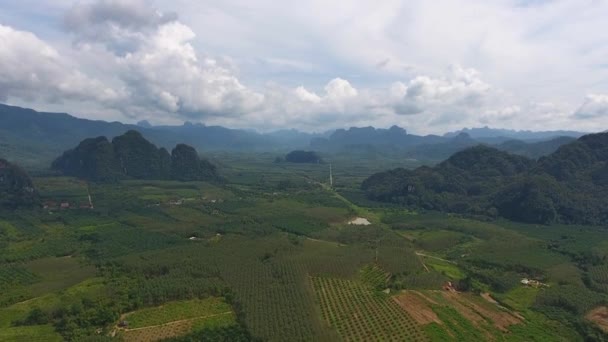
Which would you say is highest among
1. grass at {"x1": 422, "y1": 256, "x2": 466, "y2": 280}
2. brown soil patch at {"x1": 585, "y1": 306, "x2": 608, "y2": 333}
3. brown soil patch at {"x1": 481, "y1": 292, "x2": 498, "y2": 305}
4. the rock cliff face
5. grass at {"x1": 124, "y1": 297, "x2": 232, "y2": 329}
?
A: the rock cliff face

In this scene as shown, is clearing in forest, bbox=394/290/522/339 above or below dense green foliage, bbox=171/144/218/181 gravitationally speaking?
below

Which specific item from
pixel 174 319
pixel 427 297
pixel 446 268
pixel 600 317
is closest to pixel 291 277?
pixel 174 319

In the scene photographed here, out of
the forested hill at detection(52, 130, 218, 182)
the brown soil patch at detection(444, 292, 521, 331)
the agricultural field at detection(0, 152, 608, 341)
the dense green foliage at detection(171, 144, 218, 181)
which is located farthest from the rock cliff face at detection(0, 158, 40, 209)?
the brown soil patch at detection(444, 292, 521, 331)

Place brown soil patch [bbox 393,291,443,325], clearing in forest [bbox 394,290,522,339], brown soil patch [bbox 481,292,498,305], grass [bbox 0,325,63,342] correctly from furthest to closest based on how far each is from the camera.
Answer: brown soil patch [bbox 481,292,498,305] → brown soil patch [bbox 393,291,443,325] → clearing in forest [bbox 394,290,522,339] → grass [bbox 0,325,63,342]

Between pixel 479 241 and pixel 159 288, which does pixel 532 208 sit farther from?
pixel 159 288

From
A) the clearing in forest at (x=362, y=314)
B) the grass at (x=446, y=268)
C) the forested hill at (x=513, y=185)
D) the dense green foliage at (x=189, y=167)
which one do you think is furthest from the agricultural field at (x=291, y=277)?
the dense green foliage at (x=189, y=167)

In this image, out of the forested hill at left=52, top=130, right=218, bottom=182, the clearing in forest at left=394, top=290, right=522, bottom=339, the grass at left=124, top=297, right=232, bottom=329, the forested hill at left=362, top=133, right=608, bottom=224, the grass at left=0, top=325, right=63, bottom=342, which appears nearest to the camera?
the grass at left=0, top=325, right=63, bottom=342

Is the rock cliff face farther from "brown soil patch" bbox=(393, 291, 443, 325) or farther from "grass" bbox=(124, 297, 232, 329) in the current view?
"brown soil patch" bbox=(393, 291, 443, 325)
